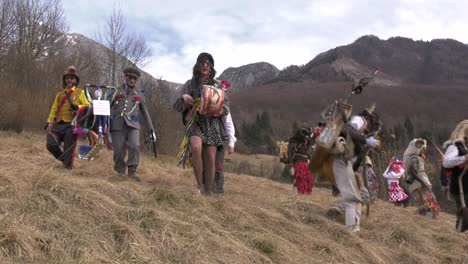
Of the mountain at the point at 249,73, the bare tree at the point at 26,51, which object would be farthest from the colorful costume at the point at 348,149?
the mountain at the point at 249,73

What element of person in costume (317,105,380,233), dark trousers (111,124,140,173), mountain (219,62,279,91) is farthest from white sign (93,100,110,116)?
mountain (219,62,279,91)

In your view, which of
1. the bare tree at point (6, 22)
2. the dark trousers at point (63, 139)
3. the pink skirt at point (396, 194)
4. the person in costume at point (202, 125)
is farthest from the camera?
the bare tree at point (6, 22)

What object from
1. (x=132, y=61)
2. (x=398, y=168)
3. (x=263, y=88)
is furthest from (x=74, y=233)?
(x=263, y=88)

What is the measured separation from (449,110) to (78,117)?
8211cm

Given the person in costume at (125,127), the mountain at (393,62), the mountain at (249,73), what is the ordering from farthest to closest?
the mountain at (249,73)
the mountain at (393,62)
the person in costume at (125,127)

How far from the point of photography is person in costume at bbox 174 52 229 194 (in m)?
5.95

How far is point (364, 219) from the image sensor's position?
6832mm

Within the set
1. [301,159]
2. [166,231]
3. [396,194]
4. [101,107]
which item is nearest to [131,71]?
[101,107]

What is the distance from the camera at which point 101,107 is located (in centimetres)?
715

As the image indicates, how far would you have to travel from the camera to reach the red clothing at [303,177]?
9.80m

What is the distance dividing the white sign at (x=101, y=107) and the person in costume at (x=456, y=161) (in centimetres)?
477

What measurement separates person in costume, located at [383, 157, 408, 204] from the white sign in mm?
8298

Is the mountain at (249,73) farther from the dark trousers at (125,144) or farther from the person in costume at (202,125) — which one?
the person in costume at (202,125)

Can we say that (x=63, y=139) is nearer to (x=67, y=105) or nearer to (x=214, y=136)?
(x=67, y=105)
